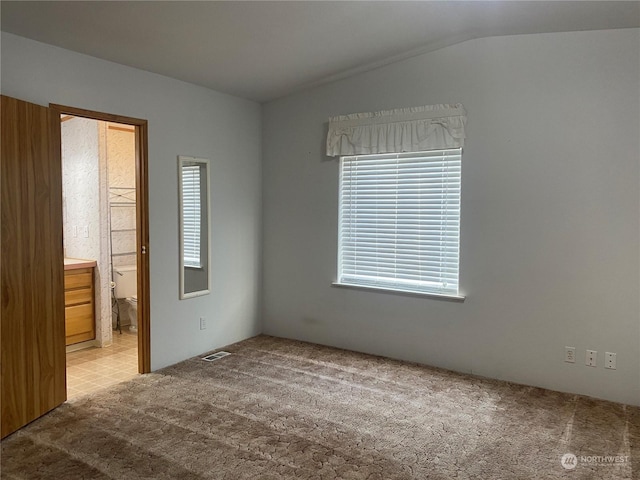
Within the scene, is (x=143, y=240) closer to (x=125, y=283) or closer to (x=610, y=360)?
(x=125, y=283)

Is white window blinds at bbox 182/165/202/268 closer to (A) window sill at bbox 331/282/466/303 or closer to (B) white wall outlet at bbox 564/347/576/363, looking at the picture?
(A) window sill at bbox 331/282/466/303

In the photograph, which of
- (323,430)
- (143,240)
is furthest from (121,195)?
(323,430)

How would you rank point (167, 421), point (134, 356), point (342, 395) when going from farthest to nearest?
point (134, 356) < point (342, 395) < point (167, 421)

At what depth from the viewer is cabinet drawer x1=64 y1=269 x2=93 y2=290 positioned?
450 centimetres

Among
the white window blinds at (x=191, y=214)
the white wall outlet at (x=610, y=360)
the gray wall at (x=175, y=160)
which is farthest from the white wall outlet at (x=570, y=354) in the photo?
the white window blinds at (x=191, y=214)

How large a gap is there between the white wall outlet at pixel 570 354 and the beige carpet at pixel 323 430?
26cm

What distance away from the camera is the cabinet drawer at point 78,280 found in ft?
14.8

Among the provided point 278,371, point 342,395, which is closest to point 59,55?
point 278,371

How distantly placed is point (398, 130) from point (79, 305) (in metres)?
3.43

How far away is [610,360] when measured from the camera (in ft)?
11.0

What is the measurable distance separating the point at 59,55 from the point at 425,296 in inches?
129

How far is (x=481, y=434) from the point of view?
2.85m

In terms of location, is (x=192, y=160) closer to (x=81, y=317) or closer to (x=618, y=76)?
(x=81, y=317)

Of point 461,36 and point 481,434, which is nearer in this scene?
point 481,434
